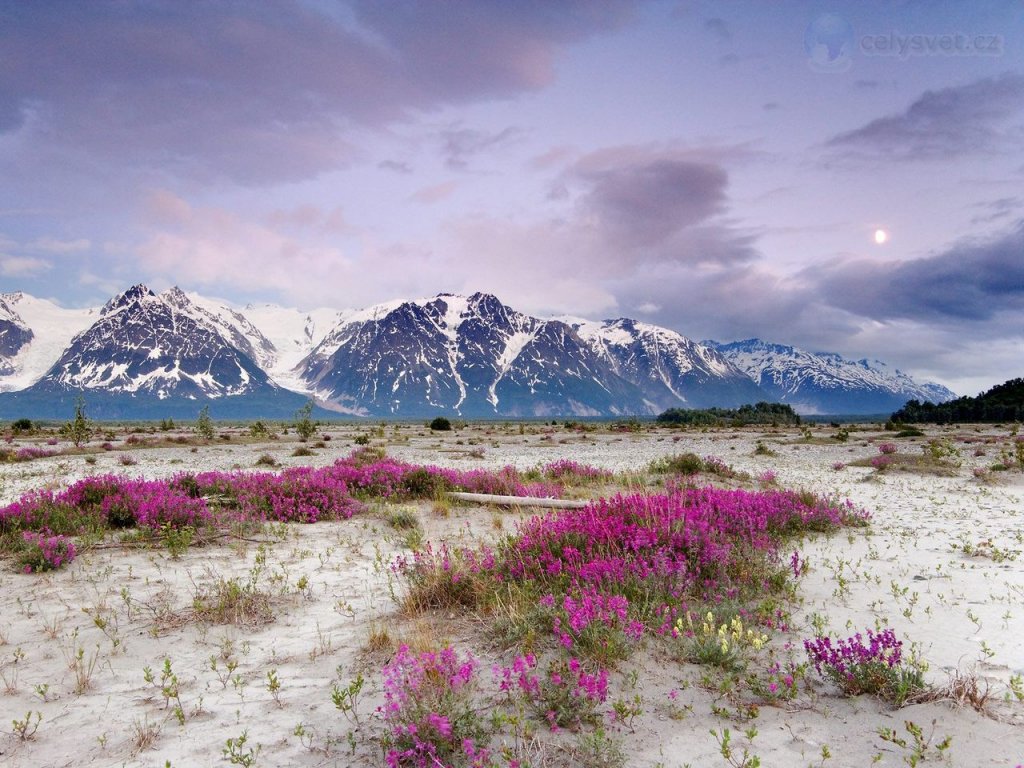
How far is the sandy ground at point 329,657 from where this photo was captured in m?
3.86

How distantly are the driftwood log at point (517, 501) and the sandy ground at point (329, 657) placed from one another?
2207 mm

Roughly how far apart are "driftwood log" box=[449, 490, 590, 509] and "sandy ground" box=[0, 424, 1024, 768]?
221 centimetres

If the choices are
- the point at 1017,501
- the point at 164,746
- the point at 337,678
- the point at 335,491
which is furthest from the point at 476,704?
the point at 1017,501

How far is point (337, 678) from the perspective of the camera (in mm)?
4945

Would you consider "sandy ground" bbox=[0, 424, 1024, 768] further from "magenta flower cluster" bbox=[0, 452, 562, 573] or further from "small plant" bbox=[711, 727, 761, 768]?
"magenta flower cluster" bbox=[0, 452, 562, 573]

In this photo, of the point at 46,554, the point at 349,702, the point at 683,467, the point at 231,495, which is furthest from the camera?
the point at 683,467

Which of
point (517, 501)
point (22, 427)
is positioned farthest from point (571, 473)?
point (22, 427)

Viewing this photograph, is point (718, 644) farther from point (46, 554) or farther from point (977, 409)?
point (977, 409)

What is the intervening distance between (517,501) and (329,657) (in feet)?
24.9

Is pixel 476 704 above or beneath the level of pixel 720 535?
beneath

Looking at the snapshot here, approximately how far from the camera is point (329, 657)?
5.37 meters

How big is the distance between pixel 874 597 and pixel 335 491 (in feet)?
34.9

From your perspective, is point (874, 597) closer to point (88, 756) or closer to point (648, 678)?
point (648, 678)

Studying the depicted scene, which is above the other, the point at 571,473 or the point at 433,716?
the point at 433,716
